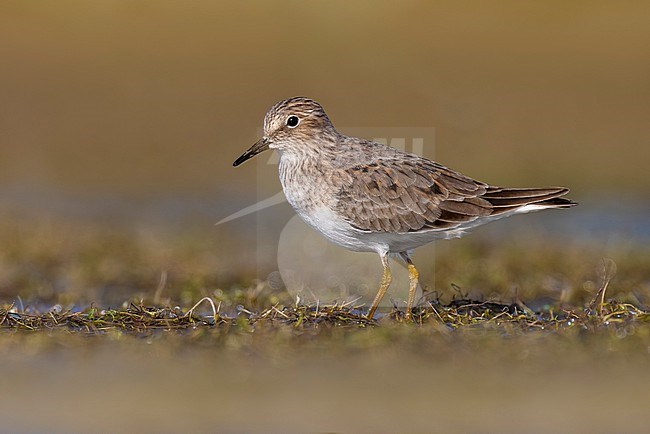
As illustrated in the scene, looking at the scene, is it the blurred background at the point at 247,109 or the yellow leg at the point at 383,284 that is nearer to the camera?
the yellow leg at the point at 383,284

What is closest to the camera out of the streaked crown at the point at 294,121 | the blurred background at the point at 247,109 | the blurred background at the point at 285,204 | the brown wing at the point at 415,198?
the blurred background at the point at 285,204

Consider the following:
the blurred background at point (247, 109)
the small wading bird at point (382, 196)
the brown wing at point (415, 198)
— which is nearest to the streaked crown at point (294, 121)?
the small wading bird at point (382, 196)

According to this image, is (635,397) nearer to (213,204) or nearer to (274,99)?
(213,204)

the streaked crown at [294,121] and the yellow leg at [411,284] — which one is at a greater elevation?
the streaked crown at [294,121]

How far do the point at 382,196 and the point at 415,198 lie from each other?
32cm

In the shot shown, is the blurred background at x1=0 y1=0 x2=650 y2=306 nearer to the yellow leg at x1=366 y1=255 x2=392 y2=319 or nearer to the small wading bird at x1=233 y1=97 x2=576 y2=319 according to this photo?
the small wading bird at x1=233 y1=97 x2=576 y2=319

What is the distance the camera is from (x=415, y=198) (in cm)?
1063

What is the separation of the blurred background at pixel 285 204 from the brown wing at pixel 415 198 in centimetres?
109

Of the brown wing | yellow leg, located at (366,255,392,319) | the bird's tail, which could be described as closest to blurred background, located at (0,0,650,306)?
yellow leg, located at (366,255,392,319)

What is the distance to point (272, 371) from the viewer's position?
9211mm

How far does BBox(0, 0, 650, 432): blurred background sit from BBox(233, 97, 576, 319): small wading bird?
97 cm

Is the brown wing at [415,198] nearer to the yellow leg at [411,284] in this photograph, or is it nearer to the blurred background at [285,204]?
the yellow leg at [411,284]

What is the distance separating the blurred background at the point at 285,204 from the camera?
8.69 metres

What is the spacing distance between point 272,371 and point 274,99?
1229 centimetres
